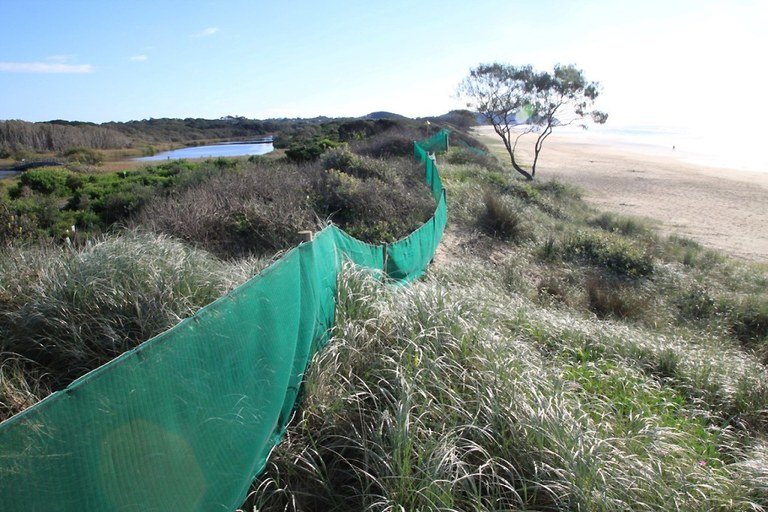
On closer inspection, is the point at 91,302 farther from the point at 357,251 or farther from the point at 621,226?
the point at 621,226

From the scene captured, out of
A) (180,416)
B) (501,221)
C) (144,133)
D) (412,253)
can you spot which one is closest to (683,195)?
(501,221)

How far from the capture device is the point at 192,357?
2334mm

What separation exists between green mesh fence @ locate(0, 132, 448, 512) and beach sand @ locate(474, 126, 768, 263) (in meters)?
17.5

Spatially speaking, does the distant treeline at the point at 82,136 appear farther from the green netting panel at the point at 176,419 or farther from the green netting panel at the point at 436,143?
the green netting panel at the point at 176,419

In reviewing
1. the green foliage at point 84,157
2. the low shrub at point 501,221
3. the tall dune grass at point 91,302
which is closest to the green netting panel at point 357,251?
the tall dune grass at point 91,302

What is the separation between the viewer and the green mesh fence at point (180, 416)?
165 centimetres

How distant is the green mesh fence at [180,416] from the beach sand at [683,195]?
17527 mm

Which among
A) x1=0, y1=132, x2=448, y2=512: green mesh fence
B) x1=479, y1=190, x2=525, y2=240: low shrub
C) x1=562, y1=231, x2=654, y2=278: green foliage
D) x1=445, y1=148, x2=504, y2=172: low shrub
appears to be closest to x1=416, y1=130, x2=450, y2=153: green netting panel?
x1=445, y1=148, x2=504, y2=172: low shrub

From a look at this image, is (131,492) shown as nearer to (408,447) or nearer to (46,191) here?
(408,447)

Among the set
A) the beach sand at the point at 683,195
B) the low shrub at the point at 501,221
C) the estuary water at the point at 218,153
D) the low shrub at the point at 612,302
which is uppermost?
the estuary water at the point at 218,153

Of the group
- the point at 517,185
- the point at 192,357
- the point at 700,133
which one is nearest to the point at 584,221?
the point at 517,185

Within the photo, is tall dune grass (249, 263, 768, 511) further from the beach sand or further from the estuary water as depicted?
the estuary water

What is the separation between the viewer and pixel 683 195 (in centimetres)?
3119

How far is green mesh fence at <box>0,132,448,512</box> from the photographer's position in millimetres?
1649
